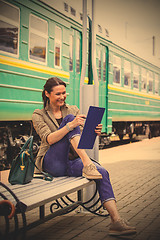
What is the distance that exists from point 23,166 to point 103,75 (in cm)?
928

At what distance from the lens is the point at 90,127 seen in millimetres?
3967

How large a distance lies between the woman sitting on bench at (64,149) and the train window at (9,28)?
3484 mm

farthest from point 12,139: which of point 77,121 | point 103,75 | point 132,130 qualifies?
point 132,130

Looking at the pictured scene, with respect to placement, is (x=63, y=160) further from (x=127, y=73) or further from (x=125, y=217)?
(x=127, y=73)

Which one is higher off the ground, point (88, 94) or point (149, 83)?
point (149, 83)

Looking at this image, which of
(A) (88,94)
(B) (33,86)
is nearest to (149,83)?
(B) (33,86)

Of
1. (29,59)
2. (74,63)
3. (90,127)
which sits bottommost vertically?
(90,127)

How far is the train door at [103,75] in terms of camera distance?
1219 centimetres

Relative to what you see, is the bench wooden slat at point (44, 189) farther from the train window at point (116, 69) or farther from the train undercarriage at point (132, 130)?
the train window at point (116, 69)

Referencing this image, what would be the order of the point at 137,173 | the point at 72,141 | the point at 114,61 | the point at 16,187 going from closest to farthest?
1. the point at 16,187
2. the point at 72,141
3. the point at 137,173
4. the point at 114,61

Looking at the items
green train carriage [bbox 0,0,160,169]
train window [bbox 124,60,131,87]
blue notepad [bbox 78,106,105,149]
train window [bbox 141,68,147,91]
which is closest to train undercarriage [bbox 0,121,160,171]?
green train carriage [bbox 0,0,160,169]

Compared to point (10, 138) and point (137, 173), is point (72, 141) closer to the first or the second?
point (137, 173)

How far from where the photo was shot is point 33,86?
8.43 m

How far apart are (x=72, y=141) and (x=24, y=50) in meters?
4.45
